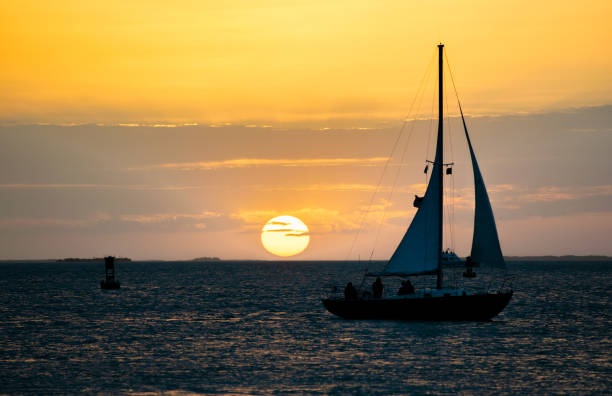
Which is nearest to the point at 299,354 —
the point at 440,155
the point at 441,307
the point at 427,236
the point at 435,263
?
the point at 441,307

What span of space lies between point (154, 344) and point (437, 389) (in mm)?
19232

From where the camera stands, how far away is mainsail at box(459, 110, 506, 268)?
1852 inches

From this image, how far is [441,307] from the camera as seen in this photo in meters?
48.0

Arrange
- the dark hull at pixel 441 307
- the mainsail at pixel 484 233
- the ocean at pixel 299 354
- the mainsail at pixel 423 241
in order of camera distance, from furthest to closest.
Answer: the mainsail at pixel 423 241 → the dark hull at pixel 441 307 → the mainsail at pixel 484 233 → the ocean at pixel 299 354

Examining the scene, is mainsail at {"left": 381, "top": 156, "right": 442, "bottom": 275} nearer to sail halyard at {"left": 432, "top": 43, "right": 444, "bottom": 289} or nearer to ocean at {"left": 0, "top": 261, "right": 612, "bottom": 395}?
sail halyard at {"left": 432, "top": 43, "right": 444, "bottom": 289}

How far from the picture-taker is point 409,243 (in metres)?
50.9

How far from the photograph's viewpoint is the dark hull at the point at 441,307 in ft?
157

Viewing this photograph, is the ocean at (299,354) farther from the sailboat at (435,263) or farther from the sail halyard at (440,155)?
the sail halyard at (440,155)

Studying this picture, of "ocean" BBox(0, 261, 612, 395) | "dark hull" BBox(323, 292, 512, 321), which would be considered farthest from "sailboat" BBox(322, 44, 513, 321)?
"ocean" BBox(0, 261, 612, 395)

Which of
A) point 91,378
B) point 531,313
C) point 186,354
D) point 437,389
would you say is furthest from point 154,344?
point 531,313

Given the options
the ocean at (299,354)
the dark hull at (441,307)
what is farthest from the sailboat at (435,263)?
the ocean at (299,354)

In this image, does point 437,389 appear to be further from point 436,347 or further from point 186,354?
point 186,354

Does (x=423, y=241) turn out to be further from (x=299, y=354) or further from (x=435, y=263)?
(x=299, y=354)

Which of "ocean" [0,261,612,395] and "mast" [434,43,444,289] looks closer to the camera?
"ocean" [0,261,612,395]
